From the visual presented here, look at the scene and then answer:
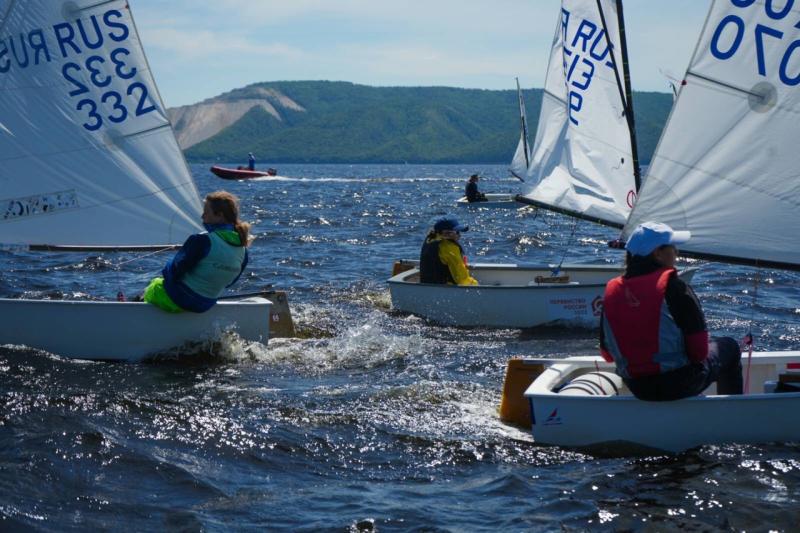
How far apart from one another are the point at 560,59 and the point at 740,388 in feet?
23.5

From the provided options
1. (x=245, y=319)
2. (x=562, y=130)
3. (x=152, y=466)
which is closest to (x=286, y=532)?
(x=152, y=466)

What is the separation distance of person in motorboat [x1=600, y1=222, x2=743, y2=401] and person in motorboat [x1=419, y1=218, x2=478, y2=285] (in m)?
5.12

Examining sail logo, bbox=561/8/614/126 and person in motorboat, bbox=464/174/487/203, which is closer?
sail logo, bbox=561/8/614/126

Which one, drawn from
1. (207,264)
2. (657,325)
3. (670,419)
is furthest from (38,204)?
(670,419)

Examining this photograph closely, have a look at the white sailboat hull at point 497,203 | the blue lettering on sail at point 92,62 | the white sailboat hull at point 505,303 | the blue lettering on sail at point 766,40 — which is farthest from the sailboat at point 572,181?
the white sailboat hull at point 497,203

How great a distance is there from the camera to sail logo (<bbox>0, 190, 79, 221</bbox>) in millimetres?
8672

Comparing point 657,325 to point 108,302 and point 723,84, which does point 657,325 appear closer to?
point 723,84

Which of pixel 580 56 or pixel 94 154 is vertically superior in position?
pixel 580 56

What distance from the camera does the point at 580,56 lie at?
38.7ft

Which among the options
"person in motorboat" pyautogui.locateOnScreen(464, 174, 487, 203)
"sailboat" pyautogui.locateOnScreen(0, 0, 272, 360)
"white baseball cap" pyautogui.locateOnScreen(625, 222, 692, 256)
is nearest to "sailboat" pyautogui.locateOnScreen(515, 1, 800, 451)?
"white baseball cap" pyautogui.locateOnScreen(625, 222, 692, 256)

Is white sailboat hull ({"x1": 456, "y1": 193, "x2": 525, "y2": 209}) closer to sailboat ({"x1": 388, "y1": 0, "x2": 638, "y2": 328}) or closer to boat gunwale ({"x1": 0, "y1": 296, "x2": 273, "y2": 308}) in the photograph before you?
sailboat ({"x1": 388, "y1": 0, "x2": 638, "y2": 328})

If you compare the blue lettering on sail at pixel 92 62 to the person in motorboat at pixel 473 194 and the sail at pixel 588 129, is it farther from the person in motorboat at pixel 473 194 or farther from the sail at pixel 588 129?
the person in motorboat at pixel 473 194

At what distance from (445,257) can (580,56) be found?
2.83 metres

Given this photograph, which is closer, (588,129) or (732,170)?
(732,170)
